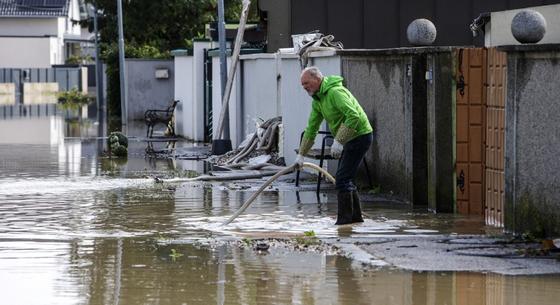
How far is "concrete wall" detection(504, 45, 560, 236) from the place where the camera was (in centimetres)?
1216

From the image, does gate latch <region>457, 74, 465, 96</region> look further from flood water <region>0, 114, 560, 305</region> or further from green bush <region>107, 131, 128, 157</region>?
green bush <region>107, 131, 128, 157</region>

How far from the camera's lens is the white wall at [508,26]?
613 inches

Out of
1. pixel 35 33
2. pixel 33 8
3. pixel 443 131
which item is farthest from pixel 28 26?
pixel 443 131

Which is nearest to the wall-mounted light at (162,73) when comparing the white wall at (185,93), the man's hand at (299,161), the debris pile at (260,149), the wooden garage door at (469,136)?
the white wall at (185,93)

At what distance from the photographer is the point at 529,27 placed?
40.5 ft

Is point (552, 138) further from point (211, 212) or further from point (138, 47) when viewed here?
point (138, 47)

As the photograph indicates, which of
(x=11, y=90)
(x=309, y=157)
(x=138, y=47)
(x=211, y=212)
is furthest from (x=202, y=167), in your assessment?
(x=11, y=90)

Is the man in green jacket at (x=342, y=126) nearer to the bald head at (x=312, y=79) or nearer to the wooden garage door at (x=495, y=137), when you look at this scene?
the bald head at (x=312, y=79)

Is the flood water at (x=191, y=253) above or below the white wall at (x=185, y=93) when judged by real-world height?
below

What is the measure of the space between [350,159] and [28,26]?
88004 mm

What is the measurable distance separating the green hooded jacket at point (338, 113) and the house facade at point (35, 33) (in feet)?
261

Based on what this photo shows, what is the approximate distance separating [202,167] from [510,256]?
12128 mm

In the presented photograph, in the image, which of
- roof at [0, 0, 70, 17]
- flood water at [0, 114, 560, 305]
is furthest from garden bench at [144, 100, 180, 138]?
roof at [0, 0, 70, 17]

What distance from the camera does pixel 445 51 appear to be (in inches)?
590
